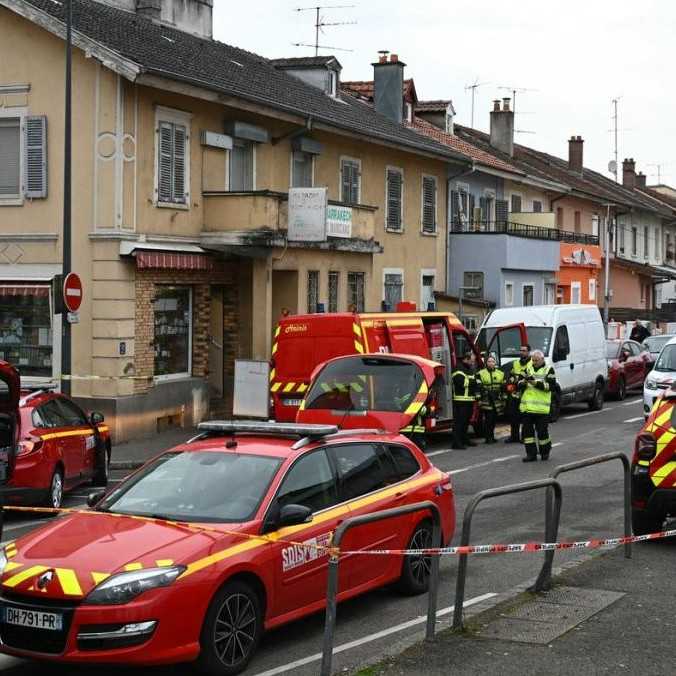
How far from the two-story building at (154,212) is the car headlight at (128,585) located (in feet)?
51.7

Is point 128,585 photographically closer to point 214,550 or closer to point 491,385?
point 214,550

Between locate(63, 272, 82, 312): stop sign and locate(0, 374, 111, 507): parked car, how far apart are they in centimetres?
354

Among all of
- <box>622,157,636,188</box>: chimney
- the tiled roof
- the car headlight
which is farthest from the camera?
<box>622,157,636,188</box>: chimney

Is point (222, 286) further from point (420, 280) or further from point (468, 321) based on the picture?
point (468, 321)

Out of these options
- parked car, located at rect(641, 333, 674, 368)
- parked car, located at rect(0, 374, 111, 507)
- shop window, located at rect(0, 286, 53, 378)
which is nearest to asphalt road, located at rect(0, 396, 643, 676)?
parked car, located at rect(0, 374, 111, 507)

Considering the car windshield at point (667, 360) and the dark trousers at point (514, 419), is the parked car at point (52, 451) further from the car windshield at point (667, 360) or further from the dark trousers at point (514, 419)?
the car windshield at point (667, 360)

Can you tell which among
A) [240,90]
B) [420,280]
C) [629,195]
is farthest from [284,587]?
[629,195]

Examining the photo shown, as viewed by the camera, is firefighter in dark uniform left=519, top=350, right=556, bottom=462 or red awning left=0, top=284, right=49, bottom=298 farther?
red awning left=0, top=284, right=49, bottom=298

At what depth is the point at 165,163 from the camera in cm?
2444

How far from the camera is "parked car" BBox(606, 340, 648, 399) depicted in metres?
32.9

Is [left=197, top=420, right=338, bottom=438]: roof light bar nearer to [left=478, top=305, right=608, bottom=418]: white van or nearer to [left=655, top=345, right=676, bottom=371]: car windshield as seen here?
[left=655, top=345, right=676, bottom=371]: car windshield

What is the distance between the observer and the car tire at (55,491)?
603 inches

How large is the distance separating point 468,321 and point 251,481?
30800 millimetres

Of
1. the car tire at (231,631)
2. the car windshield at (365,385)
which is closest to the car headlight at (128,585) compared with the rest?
the car tire at (231,631)
